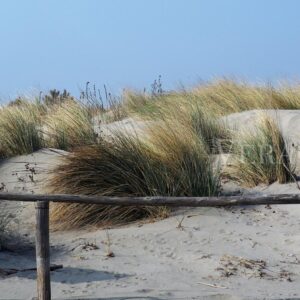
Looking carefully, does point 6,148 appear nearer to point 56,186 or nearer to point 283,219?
point 56,186

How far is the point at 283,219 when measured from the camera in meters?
6.32

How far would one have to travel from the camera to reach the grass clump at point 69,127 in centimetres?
926

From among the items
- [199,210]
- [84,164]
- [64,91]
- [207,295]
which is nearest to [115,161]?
[84,164]

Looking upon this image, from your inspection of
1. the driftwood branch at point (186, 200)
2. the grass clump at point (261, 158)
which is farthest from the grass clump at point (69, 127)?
the driftwood branch at point (186, 200)

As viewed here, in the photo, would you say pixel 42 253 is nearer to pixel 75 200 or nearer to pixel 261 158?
pixel 75 200

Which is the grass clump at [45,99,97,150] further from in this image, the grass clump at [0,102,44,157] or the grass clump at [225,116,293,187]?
the grass clump at [225,116,293,187]

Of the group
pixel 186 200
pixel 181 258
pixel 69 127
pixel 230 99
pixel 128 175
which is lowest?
pixel 181 258

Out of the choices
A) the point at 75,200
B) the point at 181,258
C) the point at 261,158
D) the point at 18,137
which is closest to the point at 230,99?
the point at 18,137

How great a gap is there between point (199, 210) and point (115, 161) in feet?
3.29

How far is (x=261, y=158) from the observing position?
7543 mm

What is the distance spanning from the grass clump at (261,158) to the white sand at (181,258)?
0.79m

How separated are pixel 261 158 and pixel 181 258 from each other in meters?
2.55

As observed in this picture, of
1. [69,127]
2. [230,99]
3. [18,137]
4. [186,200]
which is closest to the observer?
[186,200]

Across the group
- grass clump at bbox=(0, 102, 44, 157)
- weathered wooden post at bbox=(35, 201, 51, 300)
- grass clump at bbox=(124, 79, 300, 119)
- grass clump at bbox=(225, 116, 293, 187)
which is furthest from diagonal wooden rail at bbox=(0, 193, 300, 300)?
grass clump at bbox=(124, 79, 300, 119)
